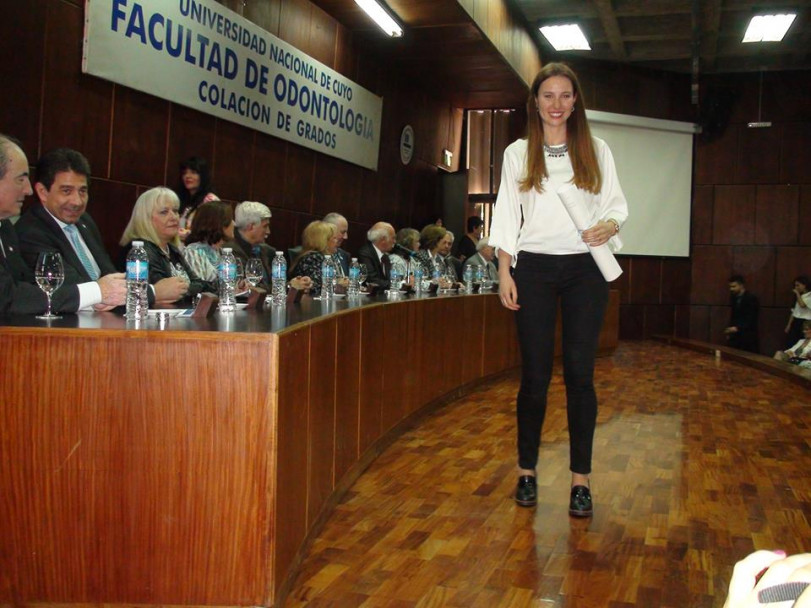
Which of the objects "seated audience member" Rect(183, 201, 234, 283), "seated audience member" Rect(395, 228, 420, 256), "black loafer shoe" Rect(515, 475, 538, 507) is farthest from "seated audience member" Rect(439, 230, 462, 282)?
"black loafer shoe" Rect(515, 475, 538, 507)

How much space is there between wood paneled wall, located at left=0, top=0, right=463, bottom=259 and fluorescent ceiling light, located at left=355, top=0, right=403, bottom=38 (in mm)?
346

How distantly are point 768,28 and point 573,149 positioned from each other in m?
7.39

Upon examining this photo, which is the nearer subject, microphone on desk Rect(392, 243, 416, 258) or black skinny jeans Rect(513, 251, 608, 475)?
black skinny jeans Rect(513, 251, 608, 475)

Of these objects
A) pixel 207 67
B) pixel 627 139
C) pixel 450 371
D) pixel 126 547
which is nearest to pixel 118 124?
pixel 207 67

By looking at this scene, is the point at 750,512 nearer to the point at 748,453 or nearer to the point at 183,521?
the point at 748,453

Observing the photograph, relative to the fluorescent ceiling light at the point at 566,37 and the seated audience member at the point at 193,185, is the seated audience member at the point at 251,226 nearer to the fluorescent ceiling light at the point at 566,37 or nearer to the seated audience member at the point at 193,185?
the seated audience member at the point at 193,185

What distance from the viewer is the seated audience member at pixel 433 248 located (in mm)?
6348

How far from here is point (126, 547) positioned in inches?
63.9

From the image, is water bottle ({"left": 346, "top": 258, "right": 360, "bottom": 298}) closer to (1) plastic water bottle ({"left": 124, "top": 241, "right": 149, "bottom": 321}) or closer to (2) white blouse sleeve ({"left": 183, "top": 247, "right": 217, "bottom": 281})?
(2) white blouse sleeve ({"left": 183, "top": 247, "right": 217, "bottom": 281})

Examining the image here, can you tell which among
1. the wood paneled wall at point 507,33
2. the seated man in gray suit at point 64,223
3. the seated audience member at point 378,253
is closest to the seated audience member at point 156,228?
the seated man in gray suit at point 64,223

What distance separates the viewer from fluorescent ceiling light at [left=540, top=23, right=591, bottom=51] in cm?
890

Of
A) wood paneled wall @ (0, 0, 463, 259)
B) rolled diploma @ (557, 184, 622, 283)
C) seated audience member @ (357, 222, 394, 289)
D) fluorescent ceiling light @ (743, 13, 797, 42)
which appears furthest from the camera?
fluorescent ceiling light @ (743, 13, 797, 42)

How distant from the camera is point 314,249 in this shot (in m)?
4.57

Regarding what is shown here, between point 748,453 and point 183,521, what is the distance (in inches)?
104
